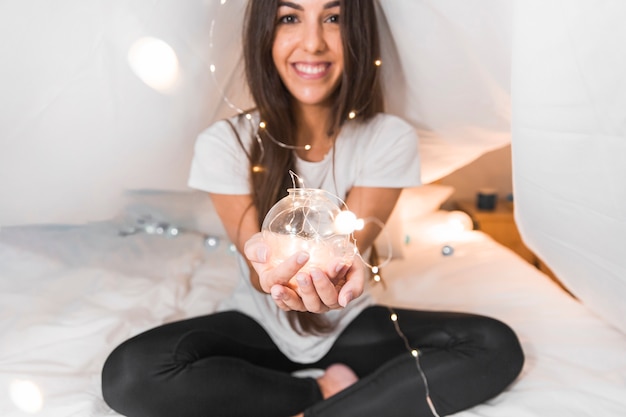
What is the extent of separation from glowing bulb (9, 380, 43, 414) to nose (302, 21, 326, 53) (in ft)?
2.23

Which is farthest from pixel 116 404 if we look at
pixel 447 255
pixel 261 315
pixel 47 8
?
pixel 447 255

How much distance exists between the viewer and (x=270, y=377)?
0.98 m

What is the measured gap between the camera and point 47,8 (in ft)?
3.03

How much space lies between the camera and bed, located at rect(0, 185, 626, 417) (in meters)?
0.92

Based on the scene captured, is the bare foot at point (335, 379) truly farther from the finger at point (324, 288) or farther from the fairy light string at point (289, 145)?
the finger at point (324, 288)

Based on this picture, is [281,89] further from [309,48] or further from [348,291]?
[348,291]

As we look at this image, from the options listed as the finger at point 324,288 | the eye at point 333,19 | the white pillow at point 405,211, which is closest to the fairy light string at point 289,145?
the eye at point 333,19

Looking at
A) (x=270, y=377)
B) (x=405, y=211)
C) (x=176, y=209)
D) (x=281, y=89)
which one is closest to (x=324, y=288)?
(x=270, y=377)

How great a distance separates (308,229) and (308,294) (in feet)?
0.26

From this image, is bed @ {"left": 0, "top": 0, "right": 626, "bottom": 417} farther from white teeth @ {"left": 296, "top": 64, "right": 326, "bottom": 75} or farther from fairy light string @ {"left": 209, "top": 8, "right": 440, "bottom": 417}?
white teeth @ {"left": 296, "top": 64, "right": 326, "bottom": 75}

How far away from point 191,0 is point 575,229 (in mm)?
760

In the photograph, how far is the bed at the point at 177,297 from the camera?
3.03 ft

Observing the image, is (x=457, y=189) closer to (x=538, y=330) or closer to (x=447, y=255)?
(x=447, y=255)

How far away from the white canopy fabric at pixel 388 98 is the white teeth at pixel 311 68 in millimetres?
162
